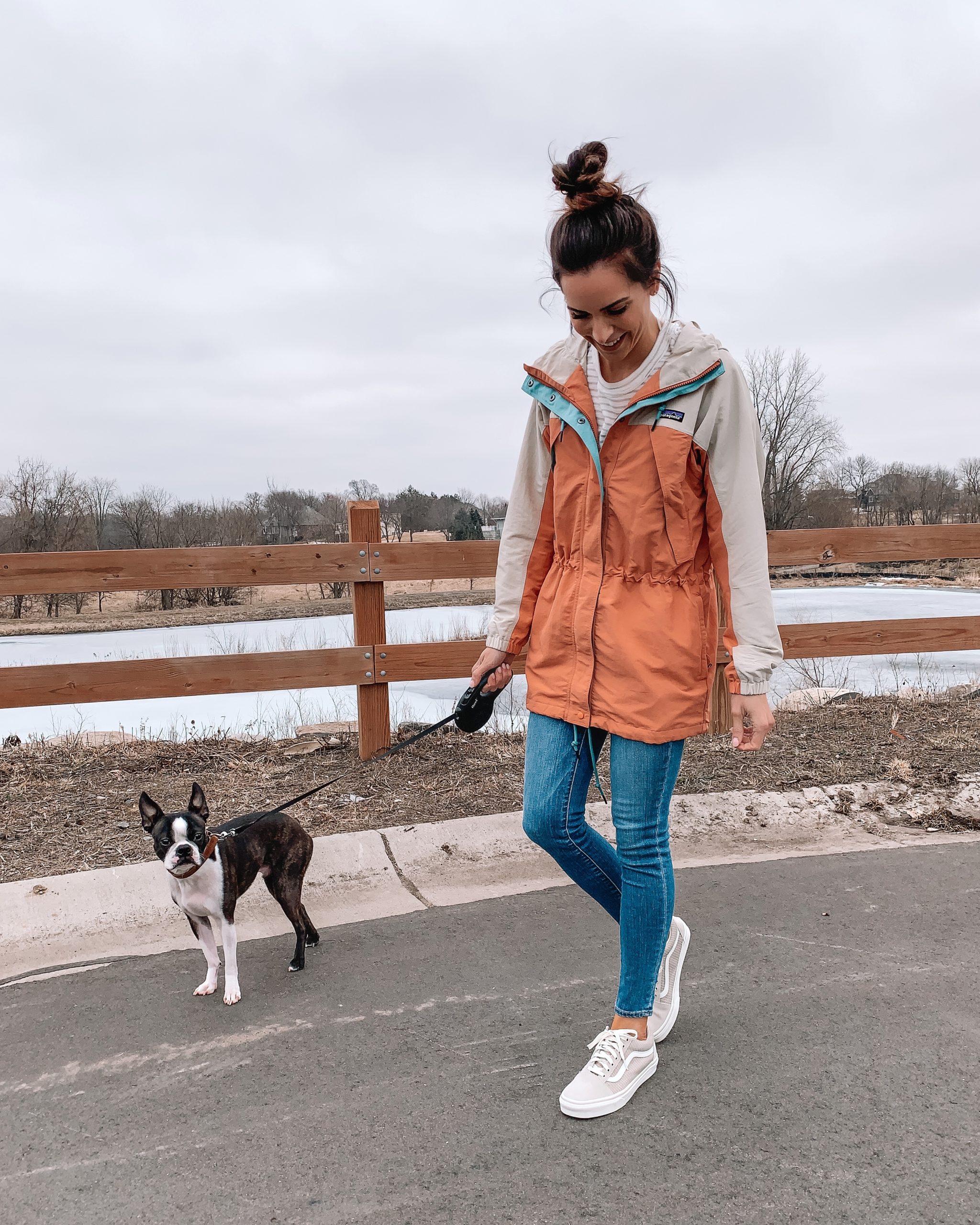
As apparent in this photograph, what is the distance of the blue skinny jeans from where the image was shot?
234cm

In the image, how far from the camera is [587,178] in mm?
2154

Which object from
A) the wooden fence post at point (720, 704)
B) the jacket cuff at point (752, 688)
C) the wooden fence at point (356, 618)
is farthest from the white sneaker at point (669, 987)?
the wooden fence post at point (720, 704)

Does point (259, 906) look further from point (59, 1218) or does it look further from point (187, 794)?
point (59, 1218)

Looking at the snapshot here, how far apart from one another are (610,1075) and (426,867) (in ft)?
5.73

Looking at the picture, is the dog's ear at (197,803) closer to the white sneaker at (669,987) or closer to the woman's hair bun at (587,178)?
the white sneaker at (669,987)

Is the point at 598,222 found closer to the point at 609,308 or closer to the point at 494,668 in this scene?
the point at 609,308

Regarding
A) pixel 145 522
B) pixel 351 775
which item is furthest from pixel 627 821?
pixel 145 522

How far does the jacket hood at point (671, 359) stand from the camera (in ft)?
7.47

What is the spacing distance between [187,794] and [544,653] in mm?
2923

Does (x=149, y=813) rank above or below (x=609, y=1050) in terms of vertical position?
above

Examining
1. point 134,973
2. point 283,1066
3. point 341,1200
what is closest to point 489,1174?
point 341,1200

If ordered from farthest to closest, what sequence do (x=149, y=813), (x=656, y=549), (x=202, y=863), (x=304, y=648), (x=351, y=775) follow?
1. (x=304, y=648)
2. (x=351, y=775)
3. (x=149, y=813)
4. (x=202, y=863)
5. (x=656, y=549)

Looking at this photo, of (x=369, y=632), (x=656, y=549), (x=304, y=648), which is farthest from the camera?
(x=304, y=648)

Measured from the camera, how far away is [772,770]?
5082mm
